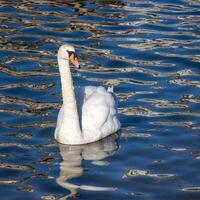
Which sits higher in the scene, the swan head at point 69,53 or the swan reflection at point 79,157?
the swan head at point 69,53

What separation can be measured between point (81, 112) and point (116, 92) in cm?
203

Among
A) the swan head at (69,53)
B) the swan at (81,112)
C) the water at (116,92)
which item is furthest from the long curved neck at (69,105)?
the water at (116,92)

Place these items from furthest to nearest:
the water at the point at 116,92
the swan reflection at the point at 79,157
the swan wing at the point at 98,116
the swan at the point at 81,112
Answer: the swan wing at the point at 98,116 → the swan at the point at 81,112 → the water at the point at 116,92 → the swan reflection at the point at 79,157

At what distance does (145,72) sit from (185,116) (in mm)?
2557

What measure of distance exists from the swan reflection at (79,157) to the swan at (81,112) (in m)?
0.10

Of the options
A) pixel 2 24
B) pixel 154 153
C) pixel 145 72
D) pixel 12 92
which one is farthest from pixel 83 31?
pixel 154 153

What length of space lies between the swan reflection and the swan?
10 centimetres

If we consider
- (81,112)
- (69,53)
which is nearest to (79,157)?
(81,112)

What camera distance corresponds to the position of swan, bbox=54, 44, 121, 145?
1330 cm

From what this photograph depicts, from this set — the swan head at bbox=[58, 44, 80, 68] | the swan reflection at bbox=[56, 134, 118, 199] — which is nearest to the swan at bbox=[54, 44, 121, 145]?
the swan head at bbox=[58, 44, 80, 68]

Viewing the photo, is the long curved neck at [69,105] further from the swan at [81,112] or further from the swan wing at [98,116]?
the swan wing at [98,116]

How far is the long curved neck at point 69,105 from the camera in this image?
1332 centimetres

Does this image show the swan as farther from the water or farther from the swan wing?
the water

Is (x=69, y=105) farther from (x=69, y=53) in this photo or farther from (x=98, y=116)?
(x=69, y=53)
